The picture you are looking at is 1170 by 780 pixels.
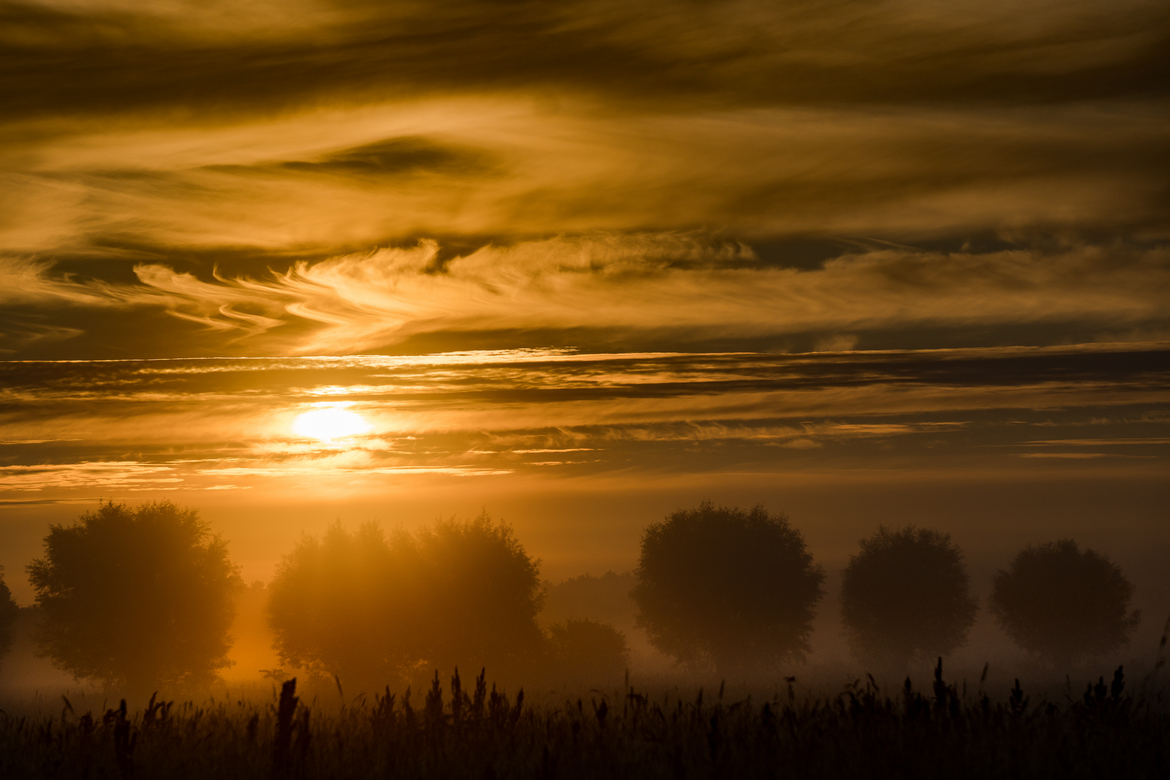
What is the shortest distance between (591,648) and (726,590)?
12905 millimetres

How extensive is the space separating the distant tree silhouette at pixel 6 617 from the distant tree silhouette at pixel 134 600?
21.5m

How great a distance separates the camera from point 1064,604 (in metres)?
67.6

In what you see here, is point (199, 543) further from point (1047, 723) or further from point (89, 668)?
point (1047, 723)

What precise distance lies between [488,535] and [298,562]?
43.4 ft

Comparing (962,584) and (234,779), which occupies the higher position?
(234,779)

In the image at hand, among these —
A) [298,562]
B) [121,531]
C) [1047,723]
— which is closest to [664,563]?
[298,562]

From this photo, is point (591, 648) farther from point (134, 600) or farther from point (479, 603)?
point (134, 600)

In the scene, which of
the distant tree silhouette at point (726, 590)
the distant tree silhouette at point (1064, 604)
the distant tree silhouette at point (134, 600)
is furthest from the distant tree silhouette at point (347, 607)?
the distant tree silhouette at point (1064, 604)

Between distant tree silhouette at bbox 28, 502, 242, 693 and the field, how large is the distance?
46915 mm

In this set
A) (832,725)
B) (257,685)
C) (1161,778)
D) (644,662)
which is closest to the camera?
(1161,778)

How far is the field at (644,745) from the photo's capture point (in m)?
7.18

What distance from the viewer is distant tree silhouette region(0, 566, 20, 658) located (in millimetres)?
67375

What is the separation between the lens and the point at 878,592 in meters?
66.7

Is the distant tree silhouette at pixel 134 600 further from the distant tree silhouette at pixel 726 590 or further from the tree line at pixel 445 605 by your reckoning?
the distant tree silhouette at pixel 726 590
